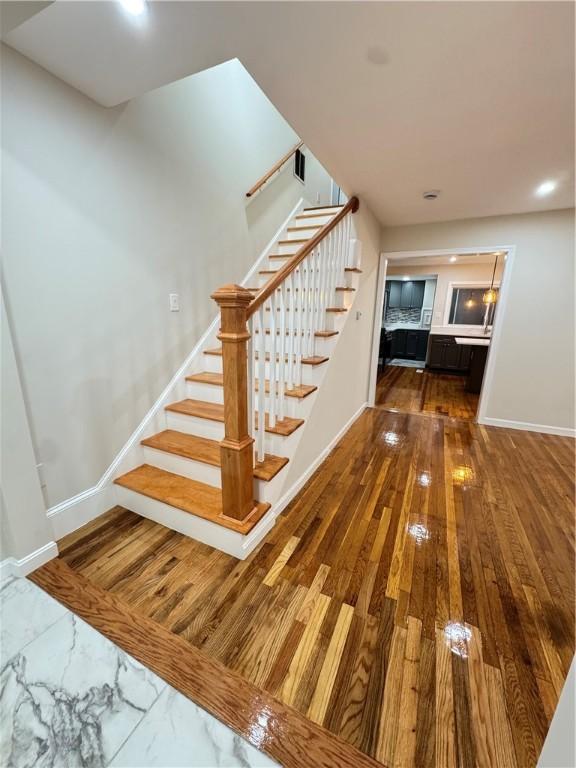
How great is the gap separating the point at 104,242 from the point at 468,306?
24.0 ft

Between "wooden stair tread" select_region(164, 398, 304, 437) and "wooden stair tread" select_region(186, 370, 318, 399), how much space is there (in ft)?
0.56

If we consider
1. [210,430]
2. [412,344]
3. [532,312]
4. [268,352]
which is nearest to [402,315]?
[412,344]

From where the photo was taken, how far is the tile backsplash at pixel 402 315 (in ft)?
25.3

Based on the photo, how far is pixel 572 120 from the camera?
5.49ft

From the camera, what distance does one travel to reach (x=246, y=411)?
1.62 meters

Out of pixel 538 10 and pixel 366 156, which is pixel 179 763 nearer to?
pixel 538 10

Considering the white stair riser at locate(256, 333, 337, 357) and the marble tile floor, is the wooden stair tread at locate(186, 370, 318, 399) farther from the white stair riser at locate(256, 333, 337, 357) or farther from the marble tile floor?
the marble tile floor

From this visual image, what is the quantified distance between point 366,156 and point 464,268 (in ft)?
19.0

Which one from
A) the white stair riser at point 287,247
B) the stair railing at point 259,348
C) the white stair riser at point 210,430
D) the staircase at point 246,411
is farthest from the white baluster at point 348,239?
the white stair riser at point 210,430

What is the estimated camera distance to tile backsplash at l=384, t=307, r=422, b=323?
25.3 ft

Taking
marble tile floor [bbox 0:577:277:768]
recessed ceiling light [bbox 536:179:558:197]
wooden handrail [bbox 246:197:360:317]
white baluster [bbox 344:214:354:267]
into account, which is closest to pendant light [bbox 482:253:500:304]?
recessed ceiling light [bbox 536:179:558:197]

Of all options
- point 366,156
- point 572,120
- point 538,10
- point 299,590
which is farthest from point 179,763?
point 572,120

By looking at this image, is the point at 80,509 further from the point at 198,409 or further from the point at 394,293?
the point at 394,293

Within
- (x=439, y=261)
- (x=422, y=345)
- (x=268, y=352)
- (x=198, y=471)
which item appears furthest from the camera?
(x=422, y=345)
